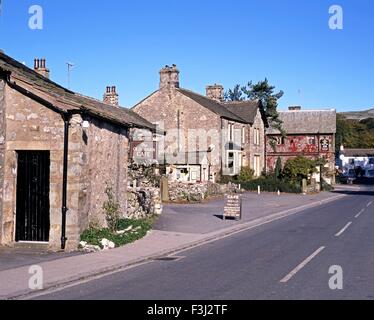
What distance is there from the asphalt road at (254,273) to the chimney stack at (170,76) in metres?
31.5

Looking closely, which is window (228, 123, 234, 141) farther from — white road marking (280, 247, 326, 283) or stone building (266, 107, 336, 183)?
white road marking (280, 247, 326, 283)

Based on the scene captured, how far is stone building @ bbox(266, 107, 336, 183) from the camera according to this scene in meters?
69.6

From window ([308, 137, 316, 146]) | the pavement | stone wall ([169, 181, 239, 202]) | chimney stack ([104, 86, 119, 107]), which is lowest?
the pavement

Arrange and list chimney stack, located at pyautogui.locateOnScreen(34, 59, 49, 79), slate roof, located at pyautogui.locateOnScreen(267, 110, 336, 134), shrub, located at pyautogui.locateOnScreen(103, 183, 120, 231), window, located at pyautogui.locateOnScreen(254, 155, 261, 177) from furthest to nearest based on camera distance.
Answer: slate roof, located at pyautogui.locateOnScreen(267, 110, 336, 134) → window, located at pyautogui.locateOnScreen(254, 155, 261, 177) → chimney stack, located at pyautogui.locateOnScreen(34, 59, 49, 79) → shrub, located at pyautogui.locateOnScreen(103, 183, 120, 231)

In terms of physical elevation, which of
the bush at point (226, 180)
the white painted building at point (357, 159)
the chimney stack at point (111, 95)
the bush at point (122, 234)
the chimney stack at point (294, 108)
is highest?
the chimney stack at point (294, 108)

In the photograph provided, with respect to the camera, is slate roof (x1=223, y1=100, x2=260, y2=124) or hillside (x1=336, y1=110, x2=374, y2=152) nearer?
slate roof (x1=223, y1=100, x2=260, y2=124)

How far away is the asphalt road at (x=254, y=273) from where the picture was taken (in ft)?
28.8

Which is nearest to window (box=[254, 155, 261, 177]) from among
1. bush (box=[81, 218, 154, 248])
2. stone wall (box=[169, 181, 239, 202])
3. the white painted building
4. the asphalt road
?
stone wall (box=[169, 181, 239, 202])

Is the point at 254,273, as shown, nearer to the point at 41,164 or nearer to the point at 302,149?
the point at 41,164

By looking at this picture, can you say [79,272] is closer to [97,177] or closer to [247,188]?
[97,177]

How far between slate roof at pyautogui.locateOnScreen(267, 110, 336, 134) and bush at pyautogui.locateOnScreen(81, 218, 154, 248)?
54.7 metres

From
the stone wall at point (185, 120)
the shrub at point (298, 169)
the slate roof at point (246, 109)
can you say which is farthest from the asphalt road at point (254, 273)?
the slate roof at point (246, 109)

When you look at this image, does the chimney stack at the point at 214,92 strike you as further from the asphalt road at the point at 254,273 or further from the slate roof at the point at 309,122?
the asphalt road at the point at 254,273
